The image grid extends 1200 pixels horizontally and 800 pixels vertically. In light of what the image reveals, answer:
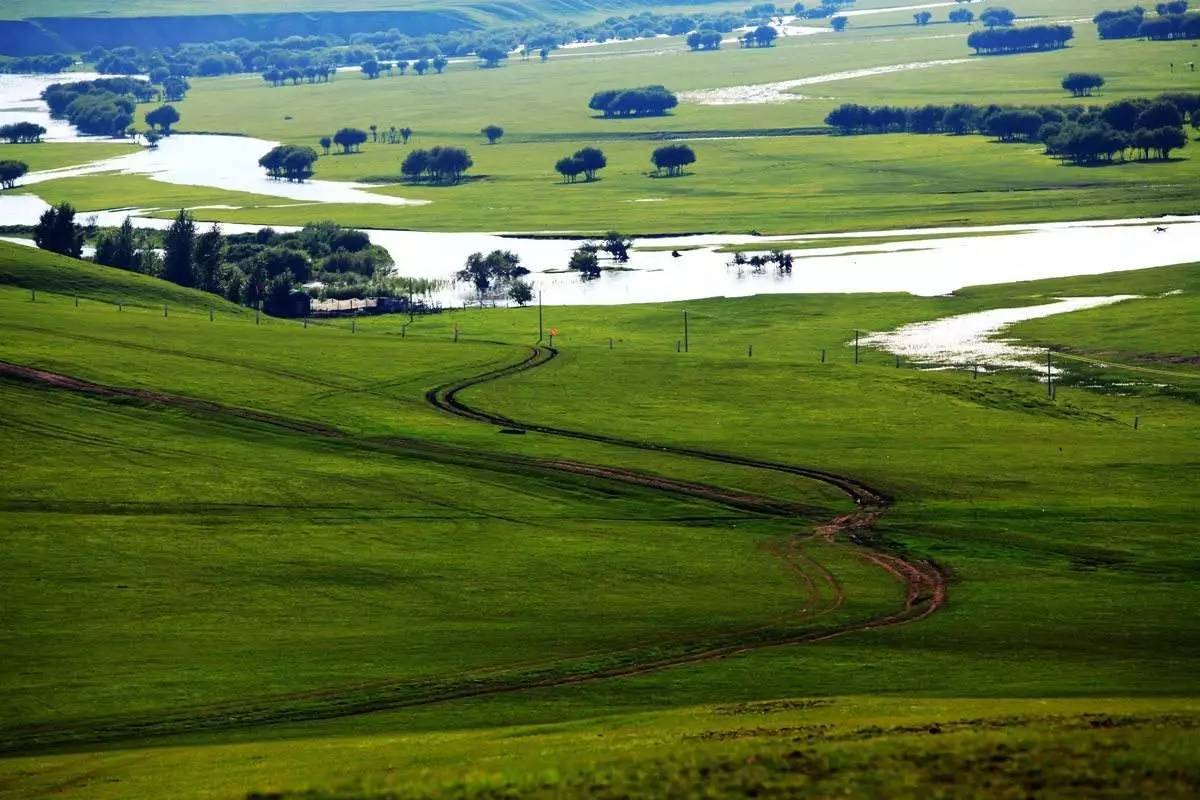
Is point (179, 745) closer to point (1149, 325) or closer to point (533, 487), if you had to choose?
point (533, 487)

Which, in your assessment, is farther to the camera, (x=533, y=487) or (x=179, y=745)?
(x=533, y=487)

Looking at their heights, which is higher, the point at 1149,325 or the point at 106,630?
the point at 1149,325

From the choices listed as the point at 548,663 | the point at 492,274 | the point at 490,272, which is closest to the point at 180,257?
the point at 490,272

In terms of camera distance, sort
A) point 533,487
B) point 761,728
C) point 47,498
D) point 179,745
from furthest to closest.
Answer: point 533,487 → point 47,498 → point 179,745 → point 761,728

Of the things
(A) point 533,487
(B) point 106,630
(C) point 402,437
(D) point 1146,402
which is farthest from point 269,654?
(D) point 1146,402

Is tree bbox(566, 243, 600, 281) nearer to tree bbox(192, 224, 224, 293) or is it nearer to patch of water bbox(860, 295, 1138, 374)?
tree bbox(192, 224, 224, 293)

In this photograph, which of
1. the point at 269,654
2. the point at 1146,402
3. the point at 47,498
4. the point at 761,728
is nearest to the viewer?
the point at 761,728

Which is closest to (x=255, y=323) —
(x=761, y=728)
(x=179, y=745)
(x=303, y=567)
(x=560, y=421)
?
(x=560, y=421)

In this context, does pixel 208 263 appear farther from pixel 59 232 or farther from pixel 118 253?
pixel 59 232
